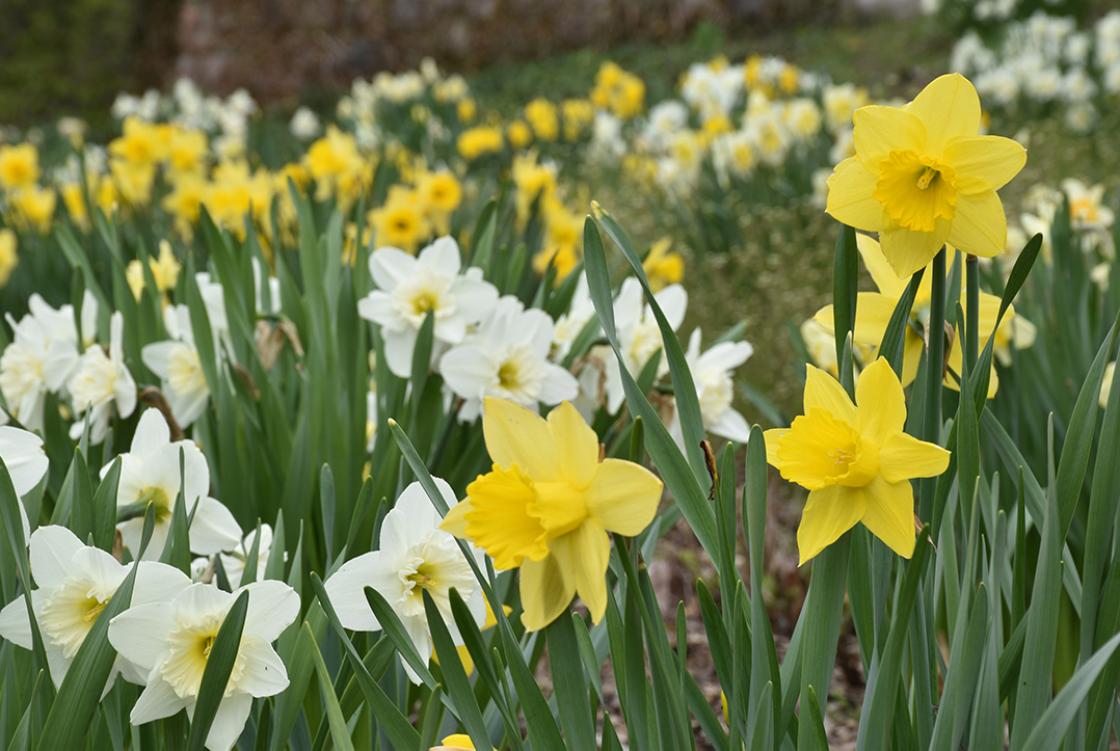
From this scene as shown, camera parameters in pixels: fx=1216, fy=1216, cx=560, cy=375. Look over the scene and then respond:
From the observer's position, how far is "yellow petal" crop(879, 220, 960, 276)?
89 cm

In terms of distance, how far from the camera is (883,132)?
89cm

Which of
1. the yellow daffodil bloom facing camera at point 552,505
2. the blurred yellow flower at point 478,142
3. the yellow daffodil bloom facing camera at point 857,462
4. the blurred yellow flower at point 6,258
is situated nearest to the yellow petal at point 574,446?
the yellow daffodil bloom facing camera at point 552,505

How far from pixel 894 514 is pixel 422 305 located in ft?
3.15

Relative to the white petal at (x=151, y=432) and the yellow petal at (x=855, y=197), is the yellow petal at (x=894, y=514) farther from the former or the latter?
the white petal at (x=151, y=432)

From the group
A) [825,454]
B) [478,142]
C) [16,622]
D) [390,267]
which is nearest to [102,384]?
[390,267]

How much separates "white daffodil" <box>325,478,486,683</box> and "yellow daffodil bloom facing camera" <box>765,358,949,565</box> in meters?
0.31

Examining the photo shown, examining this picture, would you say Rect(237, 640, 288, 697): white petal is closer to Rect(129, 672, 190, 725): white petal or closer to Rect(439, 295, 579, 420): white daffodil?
Rect(129, 672, 190, 725): white petal

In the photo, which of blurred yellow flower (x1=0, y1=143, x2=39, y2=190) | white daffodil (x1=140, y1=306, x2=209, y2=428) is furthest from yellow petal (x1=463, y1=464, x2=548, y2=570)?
blurred yellow flower (x1=0, y1=143, x2=39, y2=190)

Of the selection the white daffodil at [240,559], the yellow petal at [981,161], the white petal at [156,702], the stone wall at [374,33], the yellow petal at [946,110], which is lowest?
the stone wall at [374,33]

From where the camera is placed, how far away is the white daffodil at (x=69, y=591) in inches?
37.4

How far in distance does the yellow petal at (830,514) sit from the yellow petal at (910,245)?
0.57 ft

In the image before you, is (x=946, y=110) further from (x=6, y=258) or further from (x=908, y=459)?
(x=6, y=258)

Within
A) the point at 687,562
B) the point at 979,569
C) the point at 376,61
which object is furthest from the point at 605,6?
the point at 979,569

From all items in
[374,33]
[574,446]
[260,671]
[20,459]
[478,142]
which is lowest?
[374,33]
